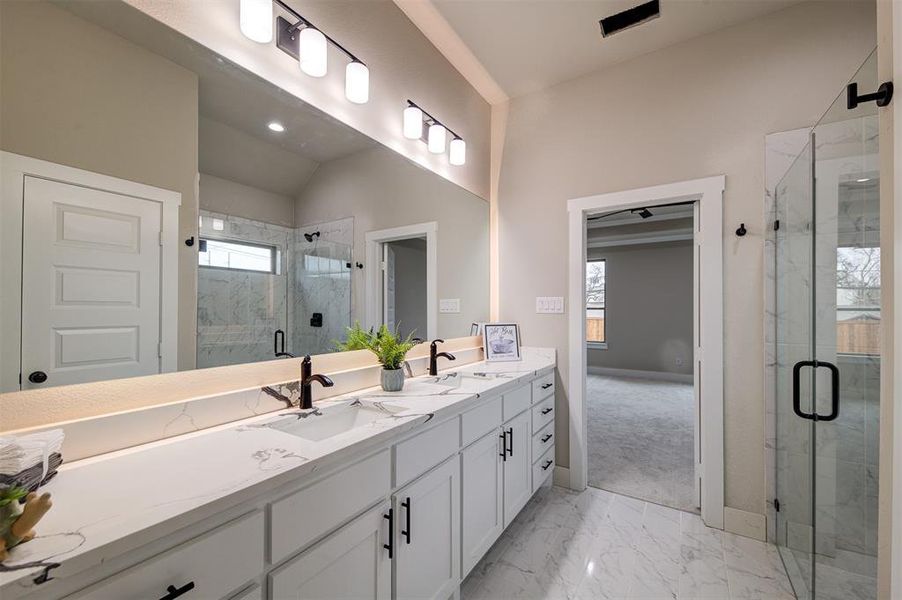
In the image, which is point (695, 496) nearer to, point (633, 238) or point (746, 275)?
point (746, 275)

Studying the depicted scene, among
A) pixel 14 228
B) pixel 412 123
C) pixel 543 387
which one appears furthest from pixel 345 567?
pixel 412 123

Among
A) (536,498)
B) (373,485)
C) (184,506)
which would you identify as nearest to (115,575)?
(184,506)

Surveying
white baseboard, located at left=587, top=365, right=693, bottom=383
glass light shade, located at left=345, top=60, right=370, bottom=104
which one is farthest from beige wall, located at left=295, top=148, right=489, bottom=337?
white baseboard, located at left=587, top=365, right=693, bottom=383

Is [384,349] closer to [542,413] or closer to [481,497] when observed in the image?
[481,497]

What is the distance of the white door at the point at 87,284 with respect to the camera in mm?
912

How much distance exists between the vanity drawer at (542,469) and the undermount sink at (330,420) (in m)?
1.24

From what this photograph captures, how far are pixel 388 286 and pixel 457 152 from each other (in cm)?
108

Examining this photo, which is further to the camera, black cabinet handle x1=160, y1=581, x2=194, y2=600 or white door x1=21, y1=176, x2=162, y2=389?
white door x1=21, y1=176, x2=162, y2=389

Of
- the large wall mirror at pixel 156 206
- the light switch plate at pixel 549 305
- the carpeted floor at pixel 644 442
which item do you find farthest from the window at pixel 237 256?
the carpeted floor at pixel 644 442

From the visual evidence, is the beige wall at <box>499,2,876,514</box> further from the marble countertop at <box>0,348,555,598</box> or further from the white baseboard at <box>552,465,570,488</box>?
the marble countertop at <box>0,348,555,598</box>

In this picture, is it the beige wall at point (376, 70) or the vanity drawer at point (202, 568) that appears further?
the beige wall at point (376, 70)

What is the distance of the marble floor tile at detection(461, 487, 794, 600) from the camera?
168 centimetres

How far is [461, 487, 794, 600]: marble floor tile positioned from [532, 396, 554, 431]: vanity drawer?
0.53 metres

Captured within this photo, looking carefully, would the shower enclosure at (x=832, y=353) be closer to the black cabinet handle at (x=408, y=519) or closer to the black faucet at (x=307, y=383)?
the black cabinet handle at (x=408, y=519)
